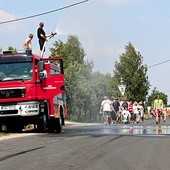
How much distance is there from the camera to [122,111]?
3212cm

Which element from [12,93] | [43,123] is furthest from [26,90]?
[43,123]

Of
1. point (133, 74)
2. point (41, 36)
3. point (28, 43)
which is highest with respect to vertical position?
point (133, 74)

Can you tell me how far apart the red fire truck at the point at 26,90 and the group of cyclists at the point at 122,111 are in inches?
424

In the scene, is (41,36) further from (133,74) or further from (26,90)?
(133,74)

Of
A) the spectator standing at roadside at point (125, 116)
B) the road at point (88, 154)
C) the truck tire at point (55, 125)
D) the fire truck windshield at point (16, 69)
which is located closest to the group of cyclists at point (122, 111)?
the spectator standing at roadside at point (125, 116)

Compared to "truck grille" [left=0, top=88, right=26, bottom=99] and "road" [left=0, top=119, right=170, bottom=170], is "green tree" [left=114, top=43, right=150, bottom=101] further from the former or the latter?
"road" [left=0, top=119, right=170, bottom=170]

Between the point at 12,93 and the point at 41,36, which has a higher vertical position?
the point at 41,36

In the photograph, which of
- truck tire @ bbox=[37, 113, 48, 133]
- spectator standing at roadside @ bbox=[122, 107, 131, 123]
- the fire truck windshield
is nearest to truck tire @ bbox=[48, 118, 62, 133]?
truck tire @ bbox=[37, 113, 48, 133]

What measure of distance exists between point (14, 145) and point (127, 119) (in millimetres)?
20091

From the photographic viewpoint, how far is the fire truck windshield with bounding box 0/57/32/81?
674 inches

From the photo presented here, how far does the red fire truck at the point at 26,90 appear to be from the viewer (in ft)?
55.9

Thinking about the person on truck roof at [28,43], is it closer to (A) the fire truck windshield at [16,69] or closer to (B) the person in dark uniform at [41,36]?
(B) the person in dark uniform at [41,36]

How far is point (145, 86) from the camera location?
63.5 meters

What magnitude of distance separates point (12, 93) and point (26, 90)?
49cm
